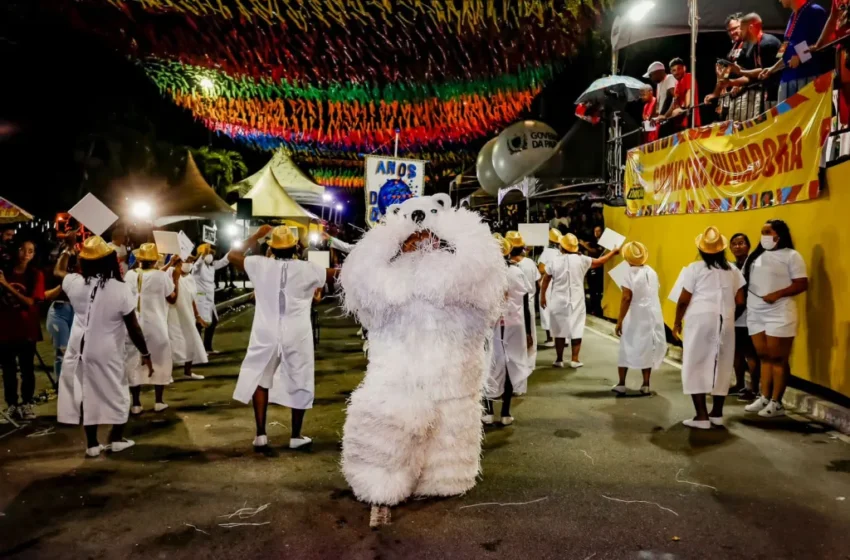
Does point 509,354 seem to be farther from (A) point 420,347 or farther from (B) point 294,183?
(B) point 294,183

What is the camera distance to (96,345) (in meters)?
5.19

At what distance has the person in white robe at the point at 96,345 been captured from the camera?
5.19 metres

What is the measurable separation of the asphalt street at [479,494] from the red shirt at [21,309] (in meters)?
0.96

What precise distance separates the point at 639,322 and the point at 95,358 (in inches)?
235

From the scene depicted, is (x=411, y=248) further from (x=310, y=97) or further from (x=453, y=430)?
(x=310, y=97)

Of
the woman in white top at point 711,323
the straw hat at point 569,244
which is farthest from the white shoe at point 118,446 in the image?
the straw hat at point 569,244

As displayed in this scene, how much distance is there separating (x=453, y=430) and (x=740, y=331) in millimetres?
4713

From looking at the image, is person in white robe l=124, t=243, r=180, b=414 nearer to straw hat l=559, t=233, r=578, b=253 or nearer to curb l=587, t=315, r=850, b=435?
straw hat l=559, t=233, r=578, b=253

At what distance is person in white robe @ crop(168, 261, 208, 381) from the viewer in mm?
8242

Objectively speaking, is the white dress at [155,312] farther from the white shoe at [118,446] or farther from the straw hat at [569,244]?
the straw hat at [569,244]

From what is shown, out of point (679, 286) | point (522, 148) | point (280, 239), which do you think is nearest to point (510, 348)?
point (679, 286)

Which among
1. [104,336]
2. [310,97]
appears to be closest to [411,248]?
[104,336]

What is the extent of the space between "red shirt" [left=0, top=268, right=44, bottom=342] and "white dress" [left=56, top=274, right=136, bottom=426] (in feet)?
4.80

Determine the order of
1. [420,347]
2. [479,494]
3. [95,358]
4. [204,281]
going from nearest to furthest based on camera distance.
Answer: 1. [420,347]
2. [479,494]
3. [95,358]
4. [204,281]
